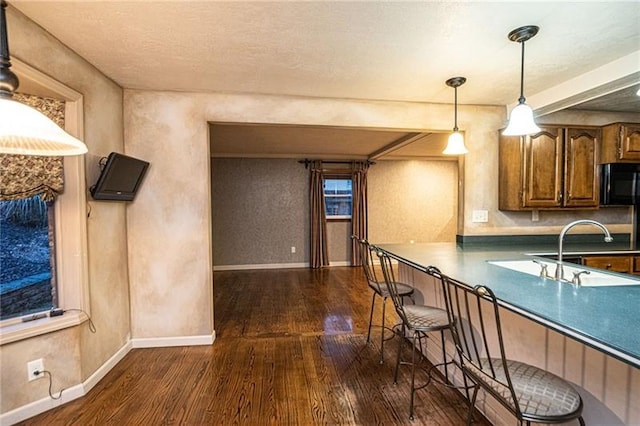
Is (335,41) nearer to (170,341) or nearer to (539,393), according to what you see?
(539,393)

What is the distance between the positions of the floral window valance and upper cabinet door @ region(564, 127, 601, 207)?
4.29 meters

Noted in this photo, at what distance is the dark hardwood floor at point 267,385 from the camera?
6.31 ft

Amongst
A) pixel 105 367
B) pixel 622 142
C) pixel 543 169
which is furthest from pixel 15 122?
pixel 622 142

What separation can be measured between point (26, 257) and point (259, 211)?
4515 mm

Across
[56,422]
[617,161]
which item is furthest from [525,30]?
[56,422]

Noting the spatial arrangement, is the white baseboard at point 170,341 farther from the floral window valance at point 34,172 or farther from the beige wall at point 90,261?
the floral window valance at point 34,172

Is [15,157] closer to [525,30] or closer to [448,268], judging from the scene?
[448,268]

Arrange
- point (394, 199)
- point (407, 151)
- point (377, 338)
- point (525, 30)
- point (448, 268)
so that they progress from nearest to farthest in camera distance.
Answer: point (525, 30)
point (448, 268)
point (377, 338)
point (407, 151)
point (394, 199)

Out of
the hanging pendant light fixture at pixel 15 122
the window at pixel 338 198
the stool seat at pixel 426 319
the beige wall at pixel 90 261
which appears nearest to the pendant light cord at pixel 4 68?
the hanging pendant light fixture at pixel 15 122

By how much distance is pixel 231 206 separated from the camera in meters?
6.36

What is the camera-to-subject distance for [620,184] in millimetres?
3109

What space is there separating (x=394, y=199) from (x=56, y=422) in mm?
6076

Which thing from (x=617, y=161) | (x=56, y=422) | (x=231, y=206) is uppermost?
(x=617, y=161)

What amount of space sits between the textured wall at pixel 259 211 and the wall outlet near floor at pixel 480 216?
3811 mm
